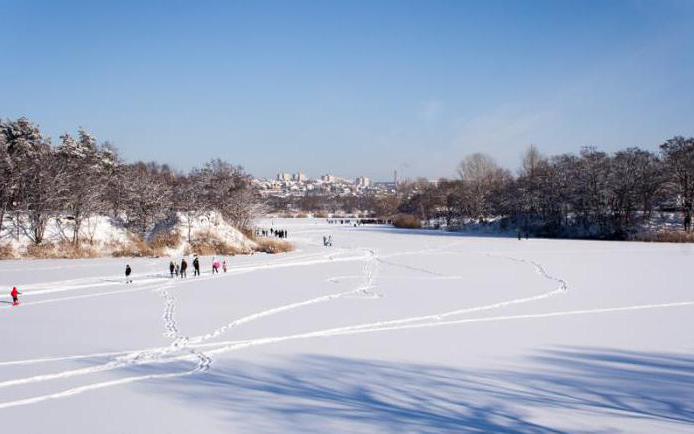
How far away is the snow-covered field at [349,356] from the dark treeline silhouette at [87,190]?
529 inches

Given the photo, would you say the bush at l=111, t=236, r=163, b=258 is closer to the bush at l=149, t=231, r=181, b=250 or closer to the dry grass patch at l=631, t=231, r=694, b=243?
the bush at l=149, t=231, r=181, b=250

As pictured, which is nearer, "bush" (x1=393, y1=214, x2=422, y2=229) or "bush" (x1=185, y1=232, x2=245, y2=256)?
"bush" (x1=185, y1=232, x2=245, y2=256)

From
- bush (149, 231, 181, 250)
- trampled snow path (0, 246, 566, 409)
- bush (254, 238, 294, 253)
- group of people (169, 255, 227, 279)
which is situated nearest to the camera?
trampled snow path (0, 246, 566, 409)

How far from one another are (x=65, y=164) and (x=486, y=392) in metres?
35.7

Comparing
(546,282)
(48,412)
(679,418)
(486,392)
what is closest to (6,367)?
(48,412)

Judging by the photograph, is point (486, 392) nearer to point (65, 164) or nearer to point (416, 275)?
point (416, 275)

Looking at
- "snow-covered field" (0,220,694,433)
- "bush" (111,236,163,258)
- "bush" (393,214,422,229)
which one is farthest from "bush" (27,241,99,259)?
"bush" (393,214,422,229)

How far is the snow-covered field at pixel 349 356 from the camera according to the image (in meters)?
6.73

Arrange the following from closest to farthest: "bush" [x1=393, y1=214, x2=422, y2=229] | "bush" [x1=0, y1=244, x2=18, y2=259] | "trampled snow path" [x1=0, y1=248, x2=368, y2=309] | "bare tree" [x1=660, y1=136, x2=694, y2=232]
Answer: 1. "trampled snow path" [x1=0, y1=248, x2=368, y2=309]
2. "bush" [x1=0, y1=244, x2=18, y2=259]
3. "bare tree" [x1=660, y1=136, x2=694, y2=232]
4. "bush" [x1=393, y1=214, x2=422, y2=229]

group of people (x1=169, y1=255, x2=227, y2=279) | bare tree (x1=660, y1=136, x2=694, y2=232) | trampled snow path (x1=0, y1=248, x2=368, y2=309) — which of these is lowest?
trampled snow path (x1=0, y1=248, x2=368, y2=309)

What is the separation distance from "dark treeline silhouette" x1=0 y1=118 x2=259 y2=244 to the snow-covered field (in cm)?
1344

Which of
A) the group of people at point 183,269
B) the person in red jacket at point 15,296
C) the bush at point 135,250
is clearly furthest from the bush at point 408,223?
the person in red jacket at point 15,296

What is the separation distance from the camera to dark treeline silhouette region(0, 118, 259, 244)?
3228 centimetres

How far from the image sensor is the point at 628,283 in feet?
63.4
